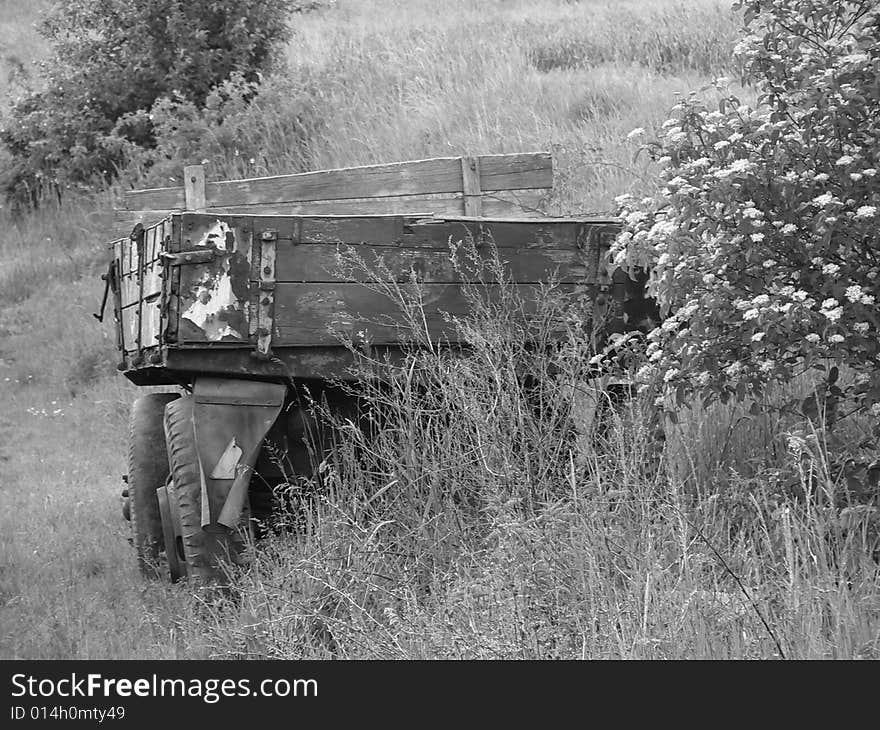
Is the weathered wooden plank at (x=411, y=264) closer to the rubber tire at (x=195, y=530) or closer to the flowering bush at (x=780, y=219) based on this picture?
the flowering bush at (x=780, y=219)

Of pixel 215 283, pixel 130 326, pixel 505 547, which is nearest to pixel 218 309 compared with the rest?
pixel 215 283

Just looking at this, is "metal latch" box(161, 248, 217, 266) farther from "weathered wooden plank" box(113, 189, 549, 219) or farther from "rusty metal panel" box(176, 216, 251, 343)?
"weathered wooden plank" box(113, 189, 549, 219)

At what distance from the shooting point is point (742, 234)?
477 centimetres

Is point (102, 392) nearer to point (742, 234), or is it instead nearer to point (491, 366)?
point (491, 366)

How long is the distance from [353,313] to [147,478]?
1.82m

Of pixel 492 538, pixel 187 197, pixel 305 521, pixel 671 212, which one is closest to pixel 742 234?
pixel 671 212

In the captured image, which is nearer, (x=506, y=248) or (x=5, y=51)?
(x=506, y=248)

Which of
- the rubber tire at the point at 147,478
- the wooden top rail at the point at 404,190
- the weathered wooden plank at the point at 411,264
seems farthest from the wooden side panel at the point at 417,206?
the weathered wooden plank at the point at 411,264

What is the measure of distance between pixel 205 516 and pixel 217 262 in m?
1.12

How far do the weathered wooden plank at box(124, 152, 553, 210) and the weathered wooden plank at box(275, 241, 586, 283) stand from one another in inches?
67.9

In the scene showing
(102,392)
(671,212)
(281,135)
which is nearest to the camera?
(671,212)

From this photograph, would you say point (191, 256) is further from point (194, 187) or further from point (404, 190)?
point (404, 190)

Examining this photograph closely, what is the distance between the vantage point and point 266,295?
223 inches

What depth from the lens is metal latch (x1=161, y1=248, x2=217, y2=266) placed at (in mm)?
5531
